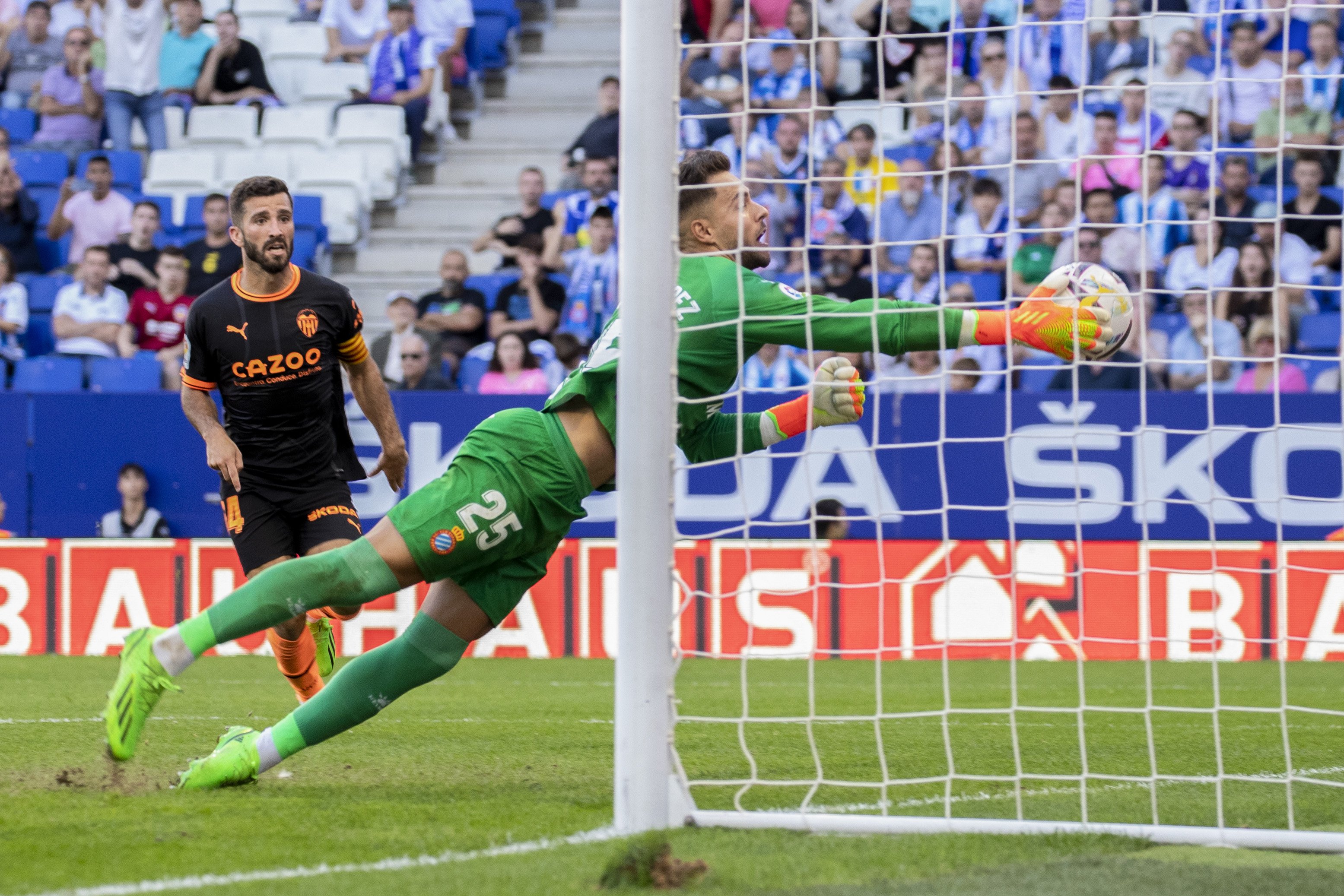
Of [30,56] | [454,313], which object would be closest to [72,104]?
[30,56]

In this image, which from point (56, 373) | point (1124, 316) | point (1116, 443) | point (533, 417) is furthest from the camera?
point (56, 373)

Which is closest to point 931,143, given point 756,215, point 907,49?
point 907,49

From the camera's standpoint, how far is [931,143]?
1270 centimetres

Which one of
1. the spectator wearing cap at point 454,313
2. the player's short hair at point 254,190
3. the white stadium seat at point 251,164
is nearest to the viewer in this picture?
the player's short hair at point 254,190

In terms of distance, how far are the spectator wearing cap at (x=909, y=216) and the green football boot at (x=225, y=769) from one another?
7986mm

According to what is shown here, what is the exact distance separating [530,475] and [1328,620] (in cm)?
776

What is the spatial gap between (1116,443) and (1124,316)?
690cm

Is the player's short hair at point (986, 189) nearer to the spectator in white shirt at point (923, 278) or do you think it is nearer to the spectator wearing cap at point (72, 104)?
the spectator in white shirt at point (923, 278)

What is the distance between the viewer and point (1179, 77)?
12961mm

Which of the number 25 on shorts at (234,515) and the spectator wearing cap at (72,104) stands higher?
the spectator wearing cap at (72,104)

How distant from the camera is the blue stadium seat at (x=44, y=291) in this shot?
1315 cm

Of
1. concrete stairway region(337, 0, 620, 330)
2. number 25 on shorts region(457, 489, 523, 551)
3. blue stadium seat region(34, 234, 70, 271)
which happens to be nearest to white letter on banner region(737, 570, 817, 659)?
concrete stairway region(337, 0, 620, 330)

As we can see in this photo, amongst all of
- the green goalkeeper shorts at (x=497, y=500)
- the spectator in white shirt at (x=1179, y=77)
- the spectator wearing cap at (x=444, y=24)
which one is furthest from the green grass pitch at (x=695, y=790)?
the spectator wearing cap at (x=444, y=24)

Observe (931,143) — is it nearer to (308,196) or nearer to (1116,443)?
(1116,443)
